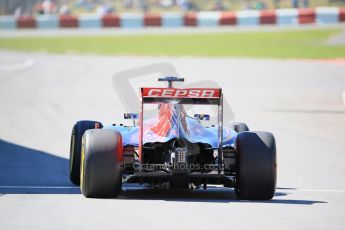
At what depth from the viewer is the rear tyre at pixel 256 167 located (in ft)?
35.4

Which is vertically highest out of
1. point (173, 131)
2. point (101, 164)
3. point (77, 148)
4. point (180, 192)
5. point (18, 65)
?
point (173, 131)

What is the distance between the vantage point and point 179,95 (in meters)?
11.1

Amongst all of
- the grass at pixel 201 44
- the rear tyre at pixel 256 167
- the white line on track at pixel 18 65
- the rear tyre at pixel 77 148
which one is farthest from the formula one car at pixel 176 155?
the grass at pixel 201 44

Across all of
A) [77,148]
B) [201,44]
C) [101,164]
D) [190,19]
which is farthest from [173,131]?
[190,19]

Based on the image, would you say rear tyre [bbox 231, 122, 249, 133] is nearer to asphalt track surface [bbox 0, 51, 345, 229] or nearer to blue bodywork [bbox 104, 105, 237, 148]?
asphalt track surface [bbox 0, 51, 345, 229]

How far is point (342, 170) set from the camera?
1400 cm

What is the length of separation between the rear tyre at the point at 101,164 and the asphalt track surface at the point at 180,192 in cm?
18

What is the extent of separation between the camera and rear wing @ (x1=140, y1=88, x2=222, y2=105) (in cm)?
1105

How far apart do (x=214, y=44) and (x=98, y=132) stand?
37753 mm

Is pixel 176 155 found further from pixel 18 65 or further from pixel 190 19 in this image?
pixel 190 19

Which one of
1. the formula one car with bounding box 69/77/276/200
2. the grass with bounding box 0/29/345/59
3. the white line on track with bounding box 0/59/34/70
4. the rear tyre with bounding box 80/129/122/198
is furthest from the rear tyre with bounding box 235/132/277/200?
the grass with bounding box 0/29/345/59

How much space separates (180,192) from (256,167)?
1.42m

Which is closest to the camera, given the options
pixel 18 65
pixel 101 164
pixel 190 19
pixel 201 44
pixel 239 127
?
pixel 101 164

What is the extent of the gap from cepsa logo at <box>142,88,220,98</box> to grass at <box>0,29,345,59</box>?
95.4 feet
